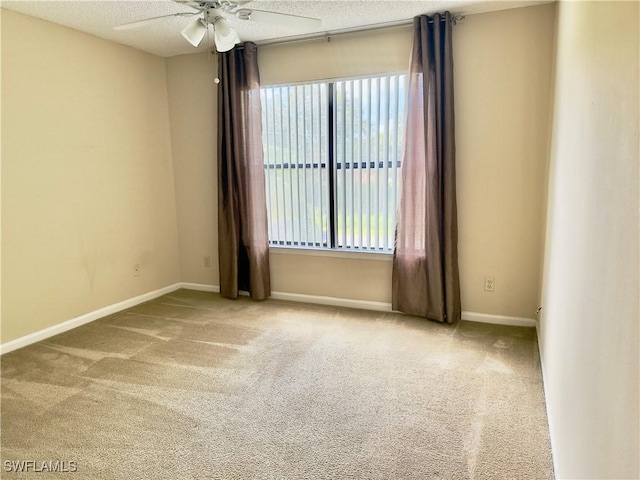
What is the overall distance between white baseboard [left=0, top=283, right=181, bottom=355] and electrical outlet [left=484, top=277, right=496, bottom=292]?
327 centimetres

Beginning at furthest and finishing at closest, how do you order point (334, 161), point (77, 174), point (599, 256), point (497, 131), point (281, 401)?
point (334, 161) → point (77, 174) → point (497, 131) → point (281, 401) → point (599, 256)

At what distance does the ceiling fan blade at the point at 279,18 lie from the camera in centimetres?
230

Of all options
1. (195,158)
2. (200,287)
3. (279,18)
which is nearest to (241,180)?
(195,158)

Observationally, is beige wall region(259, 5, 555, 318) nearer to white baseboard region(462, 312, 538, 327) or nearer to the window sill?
white baseboard region(462, 312, 538, 327)

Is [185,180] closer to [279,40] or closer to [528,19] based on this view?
[279,40]

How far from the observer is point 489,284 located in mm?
3305

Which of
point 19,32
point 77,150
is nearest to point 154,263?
point 77,150

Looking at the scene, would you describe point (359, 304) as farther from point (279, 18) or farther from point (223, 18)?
point (223, 18)

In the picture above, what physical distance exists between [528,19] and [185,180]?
3.50 meters

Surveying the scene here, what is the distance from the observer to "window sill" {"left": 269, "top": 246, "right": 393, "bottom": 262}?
3.61 metres

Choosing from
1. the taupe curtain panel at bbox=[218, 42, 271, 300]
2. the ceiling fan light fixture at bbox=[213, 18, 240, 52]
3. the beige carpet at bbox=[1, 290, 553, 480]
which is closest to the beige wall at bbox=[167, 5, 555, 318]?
the taupe curtain panel at bbox=[218, 42, 271, 300]

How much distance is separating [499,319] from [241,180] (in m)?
2.68

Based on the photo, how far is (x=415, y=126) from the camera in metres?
3.20

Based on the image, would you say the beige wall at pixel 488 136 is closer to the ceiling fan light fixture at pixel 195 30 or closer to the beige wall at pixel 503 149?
the beige wall at pixel 503 149
